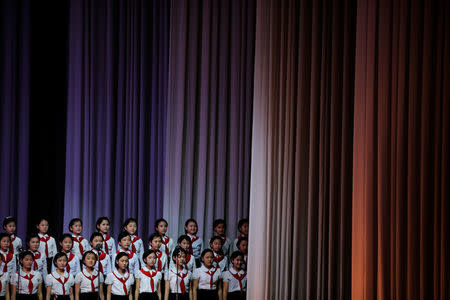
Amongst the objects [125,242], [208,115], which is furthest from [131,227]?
[208,115]

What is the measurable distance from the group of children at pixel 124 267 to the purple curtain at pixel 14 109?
1.09 meters

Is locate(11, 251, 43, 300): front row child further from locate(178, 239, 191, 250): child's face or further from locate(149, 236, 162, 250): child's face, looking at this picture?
locate(178, 239, 191, 250): child's face

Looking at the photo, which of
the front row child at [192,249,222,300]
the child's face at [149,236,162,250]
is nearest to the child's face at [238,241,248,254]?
the front row child at [192,249,222,300]

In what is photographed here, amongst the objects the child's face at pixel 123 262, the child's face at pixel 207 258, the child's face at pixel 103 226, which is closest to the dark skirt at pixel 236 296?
the child's face at pixel 207 258

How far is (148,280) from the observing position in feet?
18.4

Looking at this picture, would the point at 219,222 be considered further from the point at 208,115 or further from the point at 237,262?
the point at 208,115

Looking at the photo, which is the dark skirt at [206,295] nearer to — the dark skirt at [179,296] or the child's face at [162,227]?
the dark skirt at [179,296]

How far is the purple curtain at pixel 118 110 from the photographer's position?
7.20m

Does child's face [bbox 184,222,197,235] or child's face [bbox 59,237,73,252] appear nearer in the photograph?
child's face [bbox 59,237,73,252]

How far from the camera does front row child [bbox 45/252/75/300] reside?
5434 mm

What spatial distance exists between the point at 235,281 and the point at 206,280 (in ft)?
1.00
